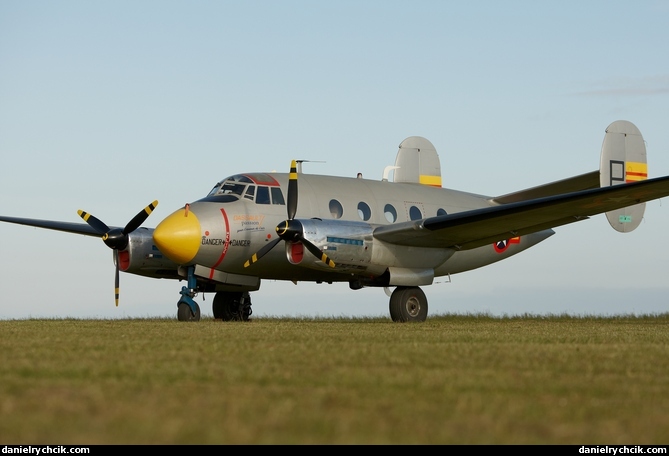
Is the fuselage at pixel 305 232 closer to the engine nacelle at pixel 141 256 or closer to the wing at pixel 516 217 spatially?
the wing at pixel 516 217

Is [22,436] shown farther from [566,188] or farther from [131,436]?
[566,188]

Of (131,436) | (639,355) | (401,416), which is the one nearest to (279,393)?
(401,416)

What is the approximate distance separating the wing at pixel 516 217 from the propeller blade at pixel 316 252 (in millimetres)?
1757

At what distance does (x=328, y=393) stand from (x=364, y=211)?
17.4 meters

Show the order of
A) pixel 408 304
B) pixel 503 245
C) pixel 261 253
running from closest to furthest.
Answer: pixel 261 253, pixel 408 304, pixel 503 245

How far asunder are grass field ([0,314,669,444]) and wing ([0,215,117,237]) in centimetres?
1532

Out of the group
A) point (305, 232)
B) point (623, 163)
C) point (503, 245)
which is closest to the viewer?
point (305, 232)

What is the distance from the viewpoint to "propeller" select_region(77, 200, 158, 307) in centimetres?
2400

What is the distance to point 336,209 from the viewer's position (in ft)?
78.1

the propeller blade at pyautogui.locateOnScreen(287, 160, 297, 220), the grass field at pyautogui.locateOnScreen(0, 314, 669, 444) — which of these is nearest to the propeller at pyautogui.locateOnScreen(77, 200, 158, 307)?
the propeller blade at pyautogui.locateOnScreen(287, 160, 297, 220)

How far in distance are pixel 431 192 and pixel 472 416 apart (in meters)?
21.2

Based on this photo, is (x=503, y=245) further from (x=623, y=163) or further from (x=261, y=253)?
(x=261, y=253)

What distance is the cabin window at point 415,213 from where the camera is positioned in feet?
83.6

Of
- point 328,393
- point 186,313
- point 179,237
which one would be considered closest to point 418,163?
point 186,313
